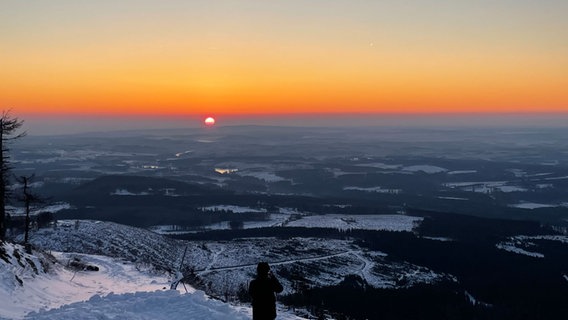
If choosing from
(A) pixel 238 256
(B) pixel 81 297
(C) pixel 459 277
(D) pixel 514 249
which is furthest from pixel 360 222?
(B) pixel 81 297

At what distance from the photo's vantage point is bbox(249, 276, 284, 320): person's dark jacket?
15.0m

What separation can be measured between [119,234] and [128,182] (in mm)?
109112

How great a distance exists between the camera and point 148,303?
20.6 metres

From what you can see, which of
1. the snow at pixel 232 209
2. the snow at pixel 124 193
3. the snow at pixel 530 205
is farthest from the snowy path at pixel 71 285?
the snow at pixel 530 205

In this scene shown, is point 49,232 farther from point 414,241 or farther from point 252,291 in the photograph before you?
point 414,241

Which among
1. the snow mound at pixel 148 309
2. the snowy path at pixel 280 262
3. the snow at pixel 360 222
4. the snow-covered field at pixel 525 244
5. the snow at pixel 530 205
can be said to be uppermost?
the snow mound at pixel 148 309

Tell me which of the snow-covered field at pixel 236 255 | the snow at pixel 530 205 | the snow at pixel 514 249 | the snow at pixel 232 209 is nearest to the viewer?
the snow-covered field at pixel 236 255

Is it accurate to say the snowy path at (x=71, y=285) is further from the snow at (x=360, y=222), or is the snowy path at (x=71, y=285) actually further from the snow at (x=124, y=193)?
the snow at (x=124, y=193)

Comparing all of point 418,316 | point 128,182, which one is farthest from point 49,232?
point 128,182

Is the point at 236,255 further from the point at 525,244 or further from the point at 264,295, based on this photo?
the point at 264,295

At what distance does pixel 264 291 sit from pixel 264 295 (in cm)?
13

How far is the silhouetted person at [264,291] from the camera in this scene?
14.9 metres

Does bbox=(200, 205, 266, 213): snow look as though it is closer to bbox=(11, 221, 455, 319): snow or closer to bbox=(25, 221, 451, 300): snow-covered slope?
bbox=(11, 221, 455, 319): snow

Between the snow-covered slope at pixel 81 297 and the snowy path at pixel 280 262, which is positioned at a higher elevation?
the snow-covered slope at pixel 81 297
